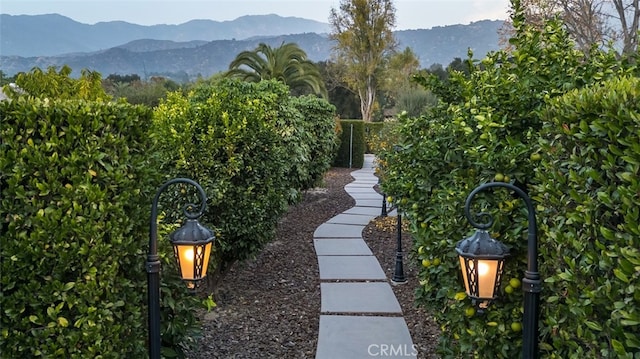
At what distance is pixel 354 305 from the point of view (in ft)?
13.8

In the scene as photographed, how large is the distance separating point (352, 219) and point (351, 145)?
865 cm

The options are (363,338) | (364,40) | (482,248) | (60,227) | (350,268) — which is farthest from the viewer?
(364,40)

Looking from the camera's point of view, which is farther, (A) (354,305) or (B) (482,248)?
(A) (354,305)

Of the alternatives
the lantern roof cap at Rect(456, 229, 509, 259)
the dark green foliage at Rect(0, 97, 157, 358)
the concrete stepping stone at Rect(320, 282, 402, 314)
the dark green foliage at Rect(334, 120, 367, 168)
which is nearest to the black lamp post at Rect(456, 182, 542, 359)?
the lantern roof cap at Rect(456, 229, 509, 259)

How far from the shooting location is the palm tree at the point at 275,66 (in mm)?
12172

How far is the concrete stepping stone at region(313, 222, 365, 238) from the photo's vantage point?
682cm

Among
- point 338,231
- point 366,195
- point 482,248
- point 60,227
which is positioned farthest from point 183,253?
point 366,195

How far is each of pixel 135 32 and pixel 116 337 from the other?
18095 millimetres

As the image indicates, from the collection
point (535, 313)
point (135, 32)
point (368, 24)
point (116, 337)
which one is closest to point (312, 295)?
point (116, 337)

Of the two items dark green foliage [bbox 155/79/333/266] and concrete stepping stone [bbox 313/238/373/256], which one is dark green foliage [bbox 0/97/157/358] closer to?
dark green foliage [bbox 155/79/333/266]

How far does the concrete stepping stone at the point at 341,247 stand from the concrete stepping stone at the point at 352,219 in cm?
115

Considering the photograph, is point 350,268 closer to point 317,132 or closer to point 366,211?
point 366,211

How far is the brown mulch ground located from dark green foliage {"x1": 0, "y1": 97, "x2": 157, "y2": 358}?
3.88 ft

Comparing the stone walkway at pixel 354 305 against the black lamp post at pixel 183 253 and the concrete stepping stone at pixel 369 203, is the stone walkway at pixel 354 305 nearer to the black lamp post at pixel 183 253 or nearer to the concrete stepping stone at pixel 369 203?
the black lamp post at pixel 183 253
